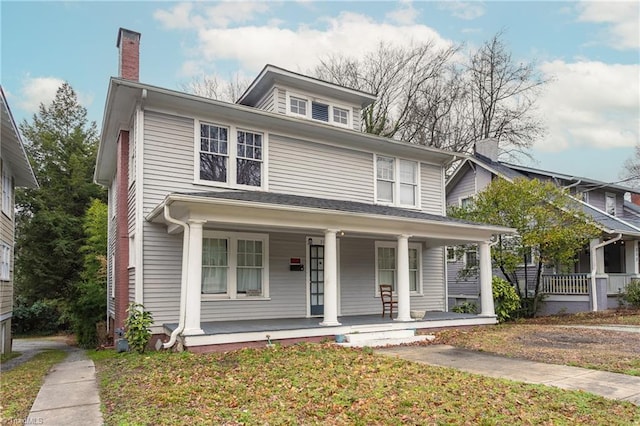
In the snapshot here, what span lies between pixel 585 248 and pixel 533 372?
12987 mm

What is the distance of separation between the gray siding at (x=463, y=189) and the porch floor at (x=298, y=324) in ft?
33.8

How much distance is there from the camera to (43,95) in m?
29.1

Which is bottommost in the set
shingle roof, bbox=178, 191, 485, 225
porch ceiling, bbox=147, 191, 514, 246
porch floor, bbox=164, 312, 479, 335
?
porch floor, bbox=164, 312, 479, 335

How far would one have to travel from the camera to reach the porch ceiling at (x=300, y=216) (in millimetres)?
9180

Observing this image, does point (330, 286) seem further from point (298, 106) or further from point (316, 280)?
point (298, 106)

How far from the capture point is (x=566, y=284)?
704 inches

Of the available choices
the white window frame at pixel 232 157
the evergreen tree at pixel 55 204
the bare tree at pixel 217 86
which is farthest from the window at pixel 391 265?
the bare tree at pixel 217 86

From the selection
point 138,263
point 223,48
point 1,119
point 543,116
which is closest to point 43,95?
point 223,48

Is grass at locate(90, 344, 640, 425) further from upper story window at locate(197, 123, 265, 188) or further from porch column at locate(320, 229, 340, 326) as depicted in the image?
upper story window at locate(197, 123, 265, 188)

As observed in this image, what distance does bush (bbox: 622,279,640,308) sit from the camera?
18.1 meters

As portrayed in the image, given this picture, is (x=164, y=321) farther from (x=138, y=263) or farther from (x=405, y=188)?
(x=405, y=188)

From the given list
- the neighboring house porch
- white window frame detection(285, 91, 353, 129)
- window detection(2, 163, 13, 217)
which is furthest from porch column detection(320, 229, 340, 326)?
window detection(2, 163, 13, 217)

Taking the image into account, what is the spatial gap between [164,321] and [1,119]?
5605 mm

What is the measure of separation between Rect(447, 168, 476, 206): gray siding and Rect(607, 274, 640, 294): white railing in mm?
6538
